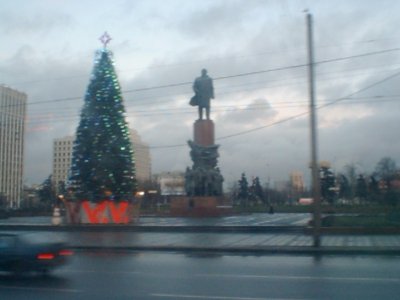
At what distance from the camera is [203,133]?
5241cm

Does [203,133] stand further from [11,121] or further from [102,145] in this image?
[11,121]

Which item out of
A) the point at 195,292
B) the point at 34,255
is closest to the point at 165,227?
the point at 34,255

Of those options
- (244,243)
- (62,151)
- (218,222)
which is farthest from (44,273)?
(62,151)

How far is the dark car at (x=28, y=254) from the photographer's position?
13703mm

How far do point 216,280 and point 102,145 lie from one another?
89.4 ft

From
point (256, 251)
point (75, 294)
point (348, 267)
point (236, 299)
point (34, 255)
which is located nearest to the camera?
point (236, 299)

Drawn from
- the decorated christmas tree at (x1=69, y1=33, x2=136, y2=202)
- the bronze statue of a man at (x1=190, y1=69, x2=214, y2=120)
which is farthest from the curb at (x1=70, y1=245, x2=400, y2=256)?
the bronze statue of a man at (x1=190, y1=69, x2=214, y2=120)

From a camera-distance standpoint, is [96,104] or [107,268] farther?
[96,104]

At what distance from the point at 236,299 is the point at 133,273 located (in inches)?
189

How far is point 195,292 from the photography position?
11.4 metres

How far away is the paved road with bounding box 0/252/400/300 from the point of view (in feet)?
36.5

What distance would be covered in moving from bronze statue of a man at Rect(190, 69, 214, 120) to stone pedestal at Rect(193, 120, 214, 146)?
62cm

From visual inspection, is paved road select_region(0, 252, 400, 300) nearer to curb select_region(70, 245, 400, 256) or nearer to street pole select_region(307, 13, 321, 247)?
curb select_region(70, 245, 400, 256)

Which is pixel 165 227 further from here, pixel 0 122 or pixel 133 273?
pixel 133 273
